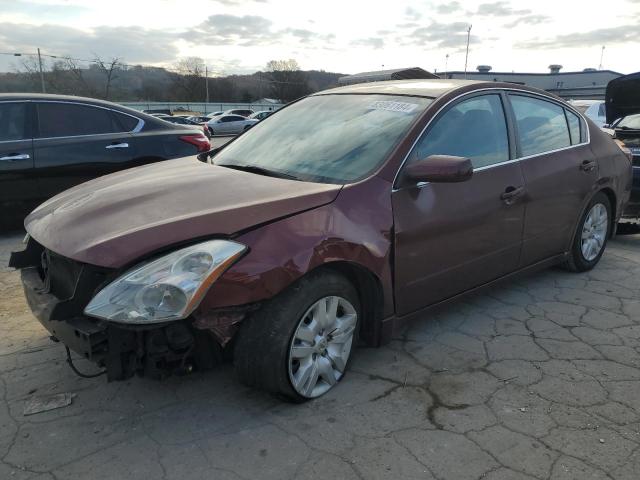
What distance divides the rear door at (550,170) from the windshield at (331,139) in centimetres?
102

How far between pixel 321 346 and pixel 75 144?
4.30 metres

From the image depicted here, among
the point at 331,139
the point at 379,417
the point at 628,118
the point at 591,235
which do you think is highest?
the point at 628,118

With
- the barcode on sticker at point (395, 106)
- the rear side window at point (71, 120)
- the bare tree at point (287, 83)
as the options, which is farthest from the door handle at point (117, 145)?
the bare tree at point (287, 83)

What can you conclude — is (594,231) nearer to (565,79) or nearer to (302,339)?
(302,339)

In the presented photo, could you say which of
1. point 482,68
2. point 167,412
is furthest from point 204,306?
point 482,68

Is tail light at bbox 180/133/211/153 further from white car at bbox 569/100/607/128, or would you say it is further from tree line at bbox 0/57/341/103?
tree line at bbox 0/57/341/103

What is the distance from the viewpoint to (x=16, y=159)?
17.5ft

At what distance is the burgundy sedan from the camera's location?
221cm

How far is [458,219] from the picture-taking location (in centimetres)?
311

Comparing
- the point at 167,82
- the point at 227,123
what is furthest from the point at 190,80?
the point at 227,123

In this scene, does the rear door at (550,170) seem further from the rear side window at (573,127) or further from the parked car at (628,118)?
the parked car at (628,118)

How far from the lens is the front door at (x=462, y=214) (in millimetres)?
2898

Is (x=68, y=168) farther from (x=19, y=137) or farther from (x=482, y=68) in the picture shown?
(x=482, y=68)

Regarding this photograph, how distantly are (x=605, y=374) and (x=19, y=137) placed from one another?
5.61 m
